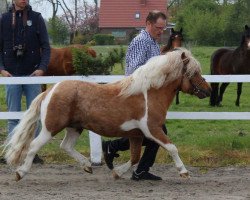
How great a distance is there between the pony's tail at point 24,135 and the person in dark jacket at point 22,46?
713 mm

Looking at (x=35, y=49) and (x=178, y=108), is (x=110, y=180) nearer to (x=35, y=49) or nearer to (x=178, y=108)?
(x=35, y=49)

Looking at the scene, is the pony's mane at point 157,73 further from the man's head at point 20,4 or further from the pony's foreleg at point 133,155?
the man's head at point 20,4

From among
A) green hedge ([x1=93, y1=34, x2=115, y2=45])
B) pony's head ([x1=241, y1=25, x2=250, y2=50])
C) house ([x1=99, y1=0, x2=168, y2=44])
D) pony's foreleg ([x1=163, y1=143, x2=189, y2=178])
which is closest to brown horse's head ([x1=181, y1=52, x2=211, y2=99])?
pony's foreleg ([x1=163, y1=143, x2=189, y2=178])

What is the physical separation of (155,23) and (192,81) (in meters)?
0.79

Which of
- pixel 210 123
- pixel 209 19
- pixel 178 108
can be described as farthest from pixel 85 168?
pixel 209 19

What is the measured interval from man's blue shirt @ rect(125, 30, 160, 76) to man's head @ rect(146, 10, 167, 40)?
0.06m

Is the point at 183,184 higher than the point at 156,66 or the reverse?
the reverse

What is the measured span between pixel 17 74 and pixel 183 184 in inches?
106

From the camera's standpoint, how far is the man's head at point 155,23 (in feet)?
23.3

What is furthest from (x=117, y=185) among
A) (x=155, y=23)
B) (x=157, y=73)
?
(x=155, y=23)

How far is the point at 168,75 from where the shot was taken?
693 cm

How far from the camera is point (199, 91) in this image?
7082 millimetres

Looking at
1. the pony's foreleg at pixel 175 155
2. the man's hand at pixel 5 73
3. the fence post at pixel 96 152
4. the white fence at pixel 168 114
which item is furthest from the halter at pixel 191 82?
the man's hand at pixel 5 73

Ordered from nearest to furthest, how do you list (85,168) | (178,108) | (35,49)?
1. (85,168)
2. (35,49)
3. (178,108)
